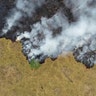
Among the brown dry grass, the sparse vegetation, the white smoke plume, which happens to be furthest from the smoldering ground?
the brown dry grass

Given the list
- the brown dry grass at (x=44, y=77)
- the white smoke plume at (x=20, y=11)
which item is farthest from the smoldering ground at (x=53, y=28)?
the brown dry grass at (x=44, y=77)

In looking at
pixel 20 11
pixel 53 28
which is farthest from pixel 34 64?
pixel 20 11

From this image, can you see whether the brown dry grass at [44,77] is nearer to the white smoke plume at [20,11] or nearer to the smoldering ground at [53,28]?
the smoldering ground at [53,28]

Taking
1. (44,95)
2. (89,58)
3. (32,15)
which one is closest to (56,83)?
(44,95)

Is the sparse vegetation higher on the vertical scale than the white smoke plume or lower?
lower

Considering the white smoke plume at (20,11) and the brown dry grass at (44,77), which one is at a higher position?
the white smoke plume at (20,11)

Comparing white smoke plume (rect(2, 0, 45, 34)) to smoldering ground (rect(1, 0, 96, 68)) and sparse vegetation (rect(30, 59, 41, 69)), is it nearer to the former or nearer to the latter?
smoldering ground (rect(1, 0, 96, 68))

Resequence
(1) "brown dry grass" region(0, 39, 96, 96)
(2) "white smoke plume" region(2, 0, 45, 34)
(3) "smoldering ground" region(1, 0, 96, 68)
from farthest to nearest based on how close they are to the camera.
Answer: (2) "white smoke plume" region(2, 0, 45, 34) → (3) "smoldering ground" region(1, 0, 96, 68) → (1) "brown dry grass" region(0, 39, 96, 96)
